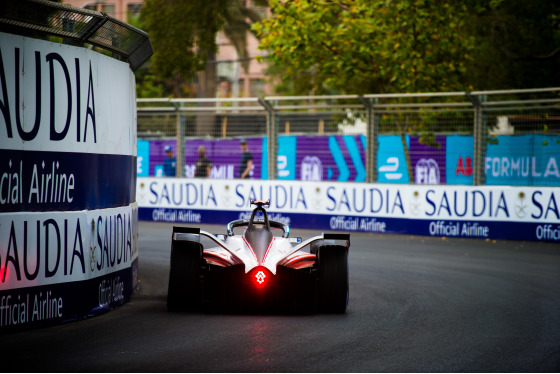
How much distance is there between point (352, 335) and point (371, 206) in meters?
11.9

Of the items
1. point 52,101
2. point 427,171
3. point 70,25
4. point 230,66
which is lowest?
point 427,171

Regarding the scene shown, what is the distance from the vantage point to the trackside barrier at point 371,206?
18.1m

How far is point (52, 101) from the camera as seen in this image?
8422 mm

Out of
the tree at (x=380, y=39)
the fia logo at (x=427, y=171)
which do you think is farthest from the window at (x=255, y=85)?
the fia logo at (x=427, y=171)

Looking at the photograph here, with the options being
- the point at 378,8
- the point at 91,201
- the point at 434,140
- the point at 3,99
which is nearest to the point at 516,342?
the point at 91,201

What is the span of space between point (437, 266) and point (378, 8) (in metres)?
9.76

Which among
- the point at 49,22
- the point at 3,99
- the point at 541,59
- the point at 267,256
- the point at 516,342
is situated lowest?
the point at 516,342

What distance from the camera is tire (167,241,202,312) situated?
924 centimetres

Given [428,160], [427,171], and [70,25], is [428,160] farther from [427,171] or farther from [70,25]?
[70,25]

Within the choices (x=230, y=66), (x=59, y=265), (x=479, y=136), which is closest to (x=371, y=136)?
(x=479, y=136)

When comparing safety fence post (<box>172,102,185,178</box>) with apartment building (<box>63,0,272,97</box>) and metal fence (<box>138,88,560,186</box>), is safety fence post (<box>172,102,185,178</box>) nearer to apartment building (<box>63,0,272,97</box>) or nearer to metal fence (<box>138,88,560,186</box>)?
metal fence (<box>138,88,560,186</box>)

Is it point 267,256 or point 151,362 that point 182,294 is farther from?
point 151,362

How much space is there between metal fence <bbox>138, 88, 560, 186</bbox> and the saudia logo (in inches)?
364

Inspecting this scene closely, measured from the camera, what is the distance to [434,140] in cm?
2000
